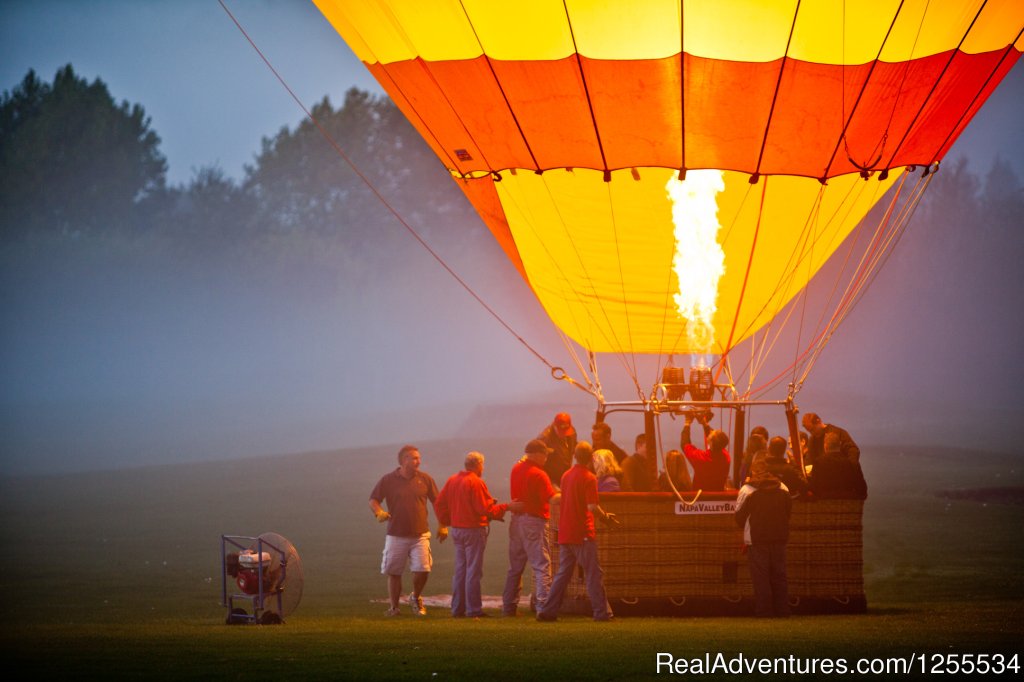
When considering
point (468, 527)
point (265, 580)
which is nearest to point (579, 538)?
point (468, 527)

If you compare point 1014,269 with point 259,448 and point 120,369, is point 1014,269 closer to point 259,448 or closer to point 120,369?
point 259,448

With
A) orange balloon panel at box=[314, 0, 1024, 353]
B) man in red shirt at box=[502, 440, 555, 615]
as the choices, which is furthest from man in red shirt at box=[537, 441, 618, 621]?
orange balloon panel at box=[314, 0, 1024, 353]

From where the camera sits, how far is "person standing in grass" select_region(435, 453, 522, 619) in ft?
28.0

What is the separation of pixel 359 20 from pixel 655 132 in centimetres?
219

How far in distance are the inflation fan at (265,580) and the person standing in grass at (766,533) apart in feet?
8.79

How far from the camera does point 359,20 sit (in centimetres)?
914

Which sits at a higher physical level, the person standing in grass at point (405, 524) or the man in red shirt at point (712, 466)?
A: the man in red shirt at point (712, 466)

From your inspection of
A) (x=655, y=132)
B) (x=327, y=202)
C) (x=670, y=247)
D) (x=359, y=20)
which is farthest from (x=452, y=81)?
(x=327, y=202)

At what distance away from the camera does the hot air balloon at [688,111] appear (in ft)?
26.9

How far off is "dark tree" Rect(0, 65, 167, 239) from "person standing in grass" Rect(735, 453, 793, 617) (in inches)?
1051

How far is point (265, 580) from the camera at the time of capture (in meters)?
8.02

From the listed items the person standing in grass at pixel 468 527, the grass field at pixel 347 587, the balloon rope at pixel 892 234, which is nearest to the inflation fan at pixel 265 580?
the grass field at pixel 347 587

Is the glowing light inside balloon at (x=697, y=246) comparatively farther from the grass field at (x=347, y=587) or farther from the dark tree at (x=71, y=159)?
the dark tree at (x=71, y=159)

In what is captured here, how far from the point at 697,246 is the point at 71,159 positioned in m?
26.7
